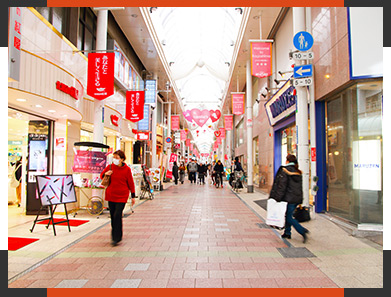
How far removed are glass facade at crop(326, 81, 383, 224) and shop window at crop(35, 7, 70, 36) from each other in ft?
26.7

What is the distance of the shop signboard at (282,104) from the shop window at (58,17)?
24.4ft

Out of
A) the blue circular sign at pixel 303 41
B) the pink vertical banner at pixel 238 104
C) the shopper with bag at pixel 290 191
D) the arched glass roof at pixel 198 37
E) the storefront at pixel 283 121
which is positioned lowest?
the shopper with bag at pixel 290 191

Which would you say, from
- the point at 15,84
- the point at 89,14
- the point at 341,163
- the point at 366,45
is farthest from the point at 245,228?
the point at 89,14

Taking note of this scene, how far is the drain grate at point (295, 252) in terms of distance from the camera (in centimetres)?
436

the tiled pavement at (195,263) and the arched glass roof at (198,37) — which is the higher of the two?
the arched glass roof at (198,37)

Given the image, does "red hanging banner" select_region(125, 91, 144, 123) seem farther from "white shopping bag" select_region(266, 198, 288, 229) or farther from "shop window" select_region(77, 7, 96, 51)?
"white shopping bag" select_region(266, 198, 288, 229)

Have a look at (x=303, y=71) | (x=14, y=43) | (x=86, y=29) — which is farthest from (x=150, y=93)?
(x=14, y=43)

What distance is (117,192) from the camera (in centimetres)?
514

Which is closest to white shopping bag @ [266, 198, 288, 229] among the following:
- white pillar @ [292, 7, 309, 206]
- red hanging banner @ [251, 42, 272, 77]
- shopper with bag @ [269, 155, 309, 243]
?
shopper with bag @ [269, 155, 309, 243]

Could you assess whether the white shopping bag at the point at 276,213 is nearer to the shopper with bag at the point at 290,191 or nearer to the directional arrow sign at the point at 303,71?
the shopper with bag at the point at 290,191

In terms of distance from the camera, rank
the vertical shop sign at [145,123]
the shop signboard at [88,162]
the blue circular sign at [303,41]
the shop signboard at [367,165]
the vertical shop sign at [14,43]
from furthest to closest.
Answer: the vertical shop sign at [145,123] < the shop signboard at [88,162] < the blue circular sign at [303,41] < the shop signboard at [367,165] < the vertical shop sign at [14,43]

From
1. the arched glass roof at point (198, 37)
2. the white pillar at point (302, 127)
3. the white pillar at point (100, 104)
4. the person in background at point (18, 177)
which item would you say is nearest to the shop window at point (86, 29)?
the white pillar at point (100, 104)

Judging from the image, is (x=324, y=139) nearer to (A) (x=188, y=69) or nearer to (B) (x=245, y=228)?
(B) (x=245, y=228)

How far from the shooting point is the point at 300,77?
6.57 metres
